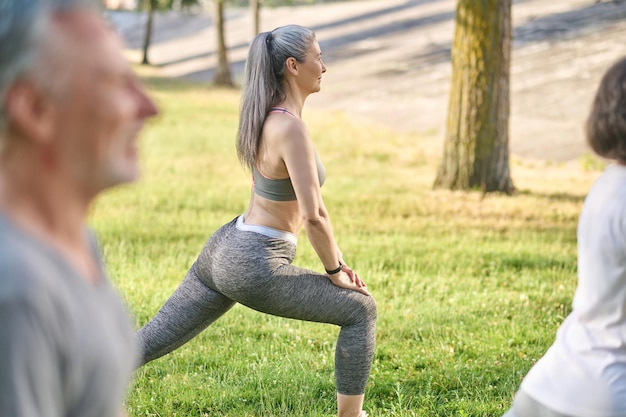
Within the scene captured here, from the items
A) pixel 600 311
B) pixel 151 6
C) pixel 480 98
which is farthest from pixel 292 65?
pixel 151 6

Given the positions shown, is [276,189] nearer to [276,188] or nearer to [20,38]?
[276,188]

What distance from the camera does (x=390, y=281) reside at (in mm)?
7340

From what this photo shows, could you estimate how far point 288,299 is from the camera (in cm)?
409

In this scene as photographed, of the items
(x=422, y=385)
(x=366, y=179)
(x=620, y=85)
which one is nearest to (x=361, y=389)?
(x=422, y=385)

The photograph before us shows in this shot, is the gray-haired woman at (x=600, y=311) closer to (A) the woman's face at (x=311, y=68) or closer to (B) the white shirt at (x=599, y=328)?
(B) the white shirt at (x=599, y=328)

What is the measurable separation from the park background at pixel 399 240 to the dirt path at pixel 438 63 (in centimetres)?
9

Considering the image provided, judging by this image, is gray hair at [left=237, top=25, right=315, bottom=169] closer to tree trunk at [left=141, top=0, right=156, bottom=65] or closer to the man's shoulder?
the man's shoulder

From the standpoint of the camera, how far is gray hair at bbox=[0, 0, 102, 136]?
4.49 ft

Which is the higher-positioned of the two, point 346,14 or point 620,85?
point 620,85

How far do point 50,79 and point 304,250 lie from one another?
7230mm

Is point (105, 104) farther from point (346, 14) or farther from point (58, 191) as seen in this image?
point (346, 14)

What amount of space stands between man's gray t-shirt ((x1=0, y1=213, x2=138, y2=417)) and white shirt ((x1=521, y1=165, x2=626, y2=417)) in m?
1.49

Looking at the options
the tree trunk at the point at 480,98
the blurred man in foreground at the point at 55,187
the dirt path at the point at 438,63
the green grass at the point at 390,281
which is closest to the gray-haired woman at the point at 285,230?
the green grass at the point at 390,281

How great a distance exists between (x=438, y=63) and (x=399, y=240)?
682 inches
